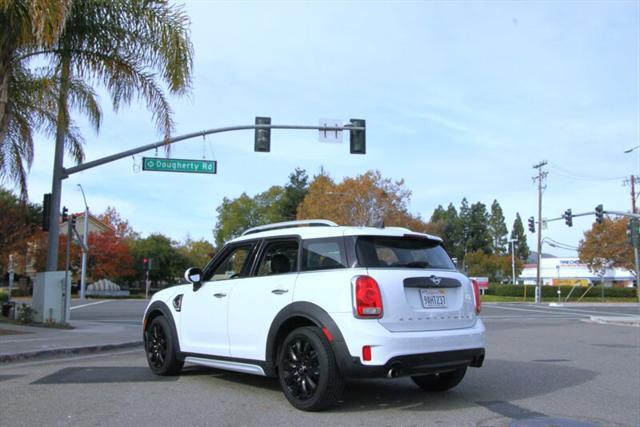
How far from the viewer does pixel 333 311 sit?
231 inches

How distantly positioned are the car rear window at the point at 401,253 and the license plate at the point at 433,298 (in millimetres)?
286

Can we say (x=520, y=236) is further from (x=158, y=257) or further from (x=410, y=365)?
(x=410, y=365)

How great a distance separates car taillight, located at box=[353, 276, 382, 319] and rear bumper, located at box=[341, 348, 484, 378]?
422 millimetres

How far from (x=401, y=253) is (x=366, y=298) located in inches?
33.3

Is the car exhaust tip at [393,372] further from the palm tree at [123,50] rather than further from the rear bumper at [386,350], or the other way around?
the palm tree at [123,50]

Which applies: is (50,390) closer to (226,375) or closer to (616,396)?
(226,375)

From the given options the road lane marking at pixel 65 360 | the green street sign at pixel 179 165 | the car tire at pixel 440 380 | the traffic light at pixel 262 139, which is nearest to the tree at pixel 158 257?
the green street sign at pixel 179 165

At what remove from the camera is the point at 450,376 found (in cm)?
706

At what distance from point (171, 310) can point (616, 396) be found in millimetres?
5593

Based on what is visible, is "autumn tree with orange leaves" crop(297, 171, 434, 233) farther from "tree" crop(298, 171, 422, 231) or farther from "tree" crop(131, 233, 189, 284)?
"tree" crop(131, 233, 189, 284)

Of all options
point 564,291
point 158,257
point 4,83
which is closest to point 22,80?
point 4,83

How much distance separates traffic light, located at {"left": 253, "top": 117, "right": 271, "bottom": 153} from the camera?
728 inches

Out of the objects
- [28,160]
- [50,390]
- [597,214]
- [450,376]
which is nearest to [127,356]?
[50,390]

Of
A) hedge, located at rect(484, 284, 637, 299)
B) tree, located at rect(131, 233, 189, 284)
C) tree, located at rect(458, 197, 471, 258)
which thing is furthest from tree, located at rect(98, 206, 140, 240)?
tree, located at rect(458, 197, 471, 258)
